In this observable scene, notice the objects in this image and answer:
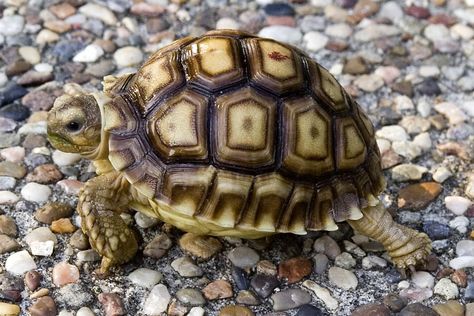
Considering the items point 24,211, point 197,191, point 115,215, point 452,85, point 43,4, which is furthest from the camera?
point 43,4

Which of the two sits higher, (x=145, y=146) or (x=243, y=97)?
(x=243, y=97)

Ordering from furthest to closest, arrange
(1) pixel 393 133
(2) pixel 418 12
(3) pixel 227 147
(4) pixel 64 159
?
1. (2) pixel 418 12
2. (1) pixel 393 133
3. (4) pixel 64 159
4. (3) pixel 227 147

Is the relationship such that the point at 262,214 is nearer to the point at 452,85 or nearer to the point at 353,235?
the point at 353,235

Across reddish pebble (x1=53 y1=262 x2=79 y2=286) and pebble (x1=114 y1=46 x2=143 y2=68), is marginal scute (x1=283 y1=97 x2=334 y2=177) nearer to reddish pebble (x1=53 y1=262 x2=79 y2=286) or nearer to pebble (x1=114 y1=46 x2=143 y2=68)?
reddish pebble (x1=53 y1=262 x2=79 y2=286)

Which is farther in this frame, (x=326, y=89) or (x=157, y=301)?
(x=326, y=89)

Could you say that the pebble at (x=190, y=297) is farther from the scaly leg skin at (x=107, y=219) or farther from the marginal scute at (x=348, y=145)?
the marginal scute at (x=348, y=145)

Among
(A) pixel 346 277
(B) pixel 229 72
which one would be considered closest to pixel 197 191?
(B) pixel 229 72

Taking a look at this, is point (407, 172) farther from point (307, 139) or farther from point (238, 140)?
point (238, 140)

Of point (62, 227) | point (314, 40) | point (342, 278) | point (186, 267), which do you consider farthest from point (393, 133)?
point (62, 227)
